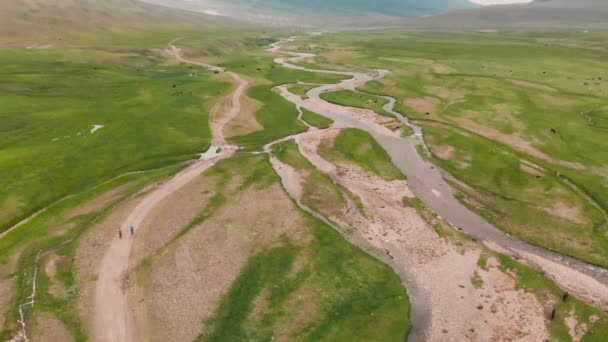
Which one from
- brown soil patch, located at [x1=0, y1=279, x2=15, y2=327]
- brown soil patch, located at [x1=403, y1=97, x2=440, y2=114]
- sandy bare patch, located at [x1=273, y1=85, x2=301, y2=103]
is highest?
brown soil patch, located at [x1=403, y1=97, x2=440, y2=114]

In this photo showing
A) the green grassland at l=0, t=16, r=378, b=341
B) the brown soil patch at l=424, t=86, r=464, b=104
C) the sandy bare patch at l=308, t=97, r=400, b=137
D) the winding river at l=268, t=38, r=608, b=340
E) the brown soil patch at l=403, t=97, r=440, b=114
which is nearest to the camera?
the green grassland at l=0, t=16, r=378, b=341

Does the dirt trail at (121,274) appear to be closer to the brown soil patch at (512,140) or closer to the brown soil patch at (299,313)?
the brown soil patch at (299,313)

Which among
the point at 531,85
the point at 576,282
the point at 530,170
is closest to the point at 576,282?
the point at 576,282

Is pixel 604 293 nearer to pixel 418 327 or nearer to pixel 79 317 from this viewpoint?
pixel 418 327

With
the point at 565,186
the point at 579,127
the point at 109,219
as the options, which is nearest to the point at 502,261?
the point at 565,186

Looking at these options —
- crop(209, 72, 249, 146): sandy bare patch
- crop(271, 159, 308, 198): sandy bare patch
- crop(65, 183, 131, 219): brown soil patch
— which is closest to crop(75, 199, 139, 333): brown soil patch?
crop(65, 183, 131, 219): brown soil patch

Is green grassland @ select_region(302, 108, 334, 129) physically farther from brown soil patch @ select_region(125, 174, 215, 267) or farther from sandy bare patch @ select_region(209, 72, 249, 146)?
brown soil patch @ select_region(125, 174, 215, 267)
